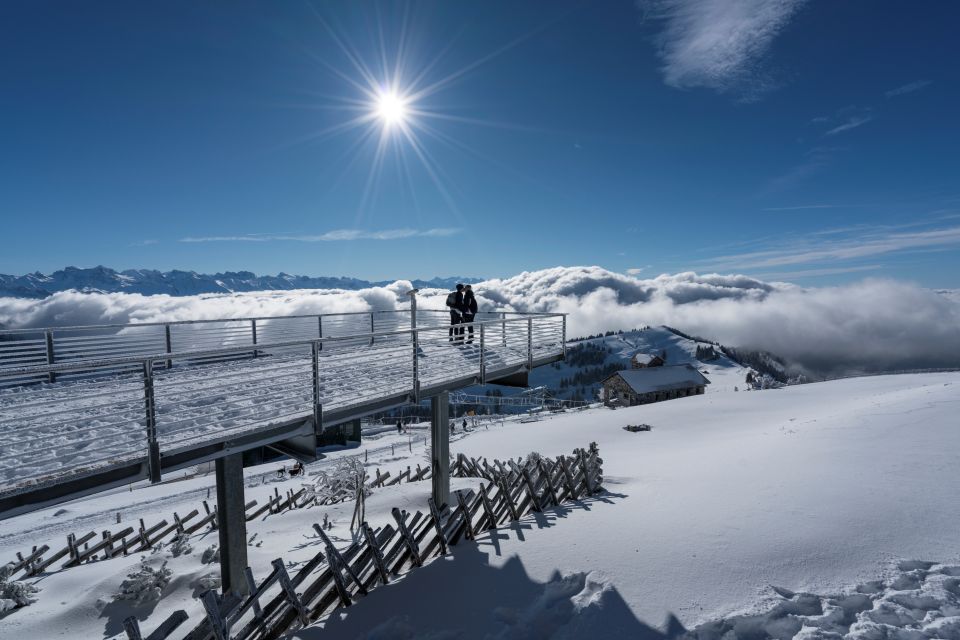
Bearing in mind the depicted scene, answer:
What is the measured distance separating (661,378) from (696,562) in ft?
194

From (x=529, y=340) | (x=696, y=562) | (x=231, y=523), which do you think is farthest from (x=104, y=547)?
(x=696, y=562)

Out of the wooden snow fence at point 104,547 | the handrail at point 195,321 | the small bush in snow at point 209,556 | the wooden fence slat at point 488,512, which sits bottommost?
the wooden snow fence at point 104,547

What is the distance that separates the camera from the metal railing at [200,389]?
5055 millimetres

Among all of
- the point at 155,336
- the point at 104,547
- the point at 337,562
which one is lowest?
the point at 104,547

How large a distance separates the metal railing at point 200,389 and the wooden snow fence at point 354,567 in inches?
73.3

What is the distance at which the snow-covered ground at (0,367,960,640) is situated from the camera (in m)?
5.53

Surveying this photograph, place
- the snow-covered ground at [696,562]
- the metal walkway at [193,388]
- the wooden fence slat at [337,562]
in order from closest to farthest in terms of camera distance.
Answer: the metal walkway at [193,388], the snow-covered ground at [696,562], the wooden fence slat at [337,562]

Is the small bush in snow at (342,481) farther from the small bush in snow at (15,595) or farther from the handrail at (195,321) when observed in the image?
the small bush in snow at (15,595)

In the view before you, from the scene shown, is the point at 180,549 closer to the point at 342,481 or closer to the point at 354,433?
the point at 342,481

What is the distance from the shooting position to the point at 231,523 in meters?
7.20

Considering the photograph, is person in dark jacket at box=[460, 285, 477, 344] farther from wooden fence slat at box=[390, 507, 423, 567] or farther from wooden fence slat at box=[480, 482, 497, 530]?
wooden fence slat at box=[390, 507, 423, 567]

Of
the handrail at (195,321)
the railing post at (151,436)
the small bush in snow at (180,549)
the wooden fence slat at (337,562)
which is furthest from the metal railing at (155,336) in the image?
the small bush in snow at (180,549)

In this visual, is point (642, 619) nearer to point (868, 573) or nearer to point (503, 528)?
point (868, 573)

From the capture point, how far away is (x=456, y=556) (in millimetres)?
7879
